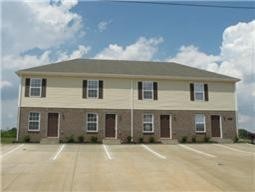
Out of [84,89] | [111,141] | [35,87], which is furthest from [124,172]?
[35,87]

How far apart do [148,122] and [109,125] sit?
3006 millimetres

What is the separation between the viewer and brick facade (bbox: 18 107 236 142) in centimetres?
2400

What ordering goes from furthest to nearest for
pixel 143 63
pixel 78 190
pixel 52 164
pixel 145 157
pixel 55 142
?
pixel 143 63 < pixel 55 142 < pixel 145 157 < pixel 52 164 < pixel 78 190

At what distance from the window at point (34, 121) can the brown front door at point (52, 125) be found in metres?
0.79

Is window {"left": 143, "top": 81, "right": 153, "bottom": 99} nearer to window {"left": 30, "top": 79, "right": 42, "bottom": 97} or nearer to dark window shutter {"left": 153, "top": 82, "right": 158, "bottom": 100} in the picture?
dark window shutter {"left": 153, "top": 82, "right": 158, "bottom": 100}

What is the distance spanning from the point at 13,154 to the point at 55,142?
21.4ft

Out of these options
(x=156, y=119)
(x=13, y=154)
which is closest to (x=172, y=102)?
(x=156, y=119)

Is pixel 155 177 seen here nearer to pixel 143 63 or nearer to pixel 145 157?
pixel 145 157

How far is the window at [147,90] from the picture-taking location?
25.6 meters

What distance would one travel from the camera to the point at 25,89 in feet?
79.8

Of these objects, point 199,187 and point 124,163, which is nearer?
point 199,187

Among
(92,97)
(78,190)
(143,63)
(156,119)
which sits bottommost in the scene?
(78,190)

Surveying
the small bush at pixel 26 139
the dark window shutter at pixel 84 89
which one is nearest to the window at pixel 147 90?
the dark window shutter at pixel 84 89

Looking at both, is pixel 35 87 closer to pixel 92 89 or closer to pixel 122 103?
pixel 92 89
